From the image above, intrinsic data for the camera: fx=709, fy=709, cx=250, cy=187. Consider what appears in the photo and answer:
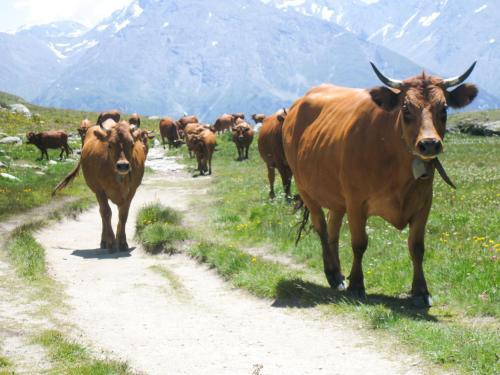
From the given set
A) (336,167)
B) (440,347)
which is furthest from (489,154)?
(440,347)

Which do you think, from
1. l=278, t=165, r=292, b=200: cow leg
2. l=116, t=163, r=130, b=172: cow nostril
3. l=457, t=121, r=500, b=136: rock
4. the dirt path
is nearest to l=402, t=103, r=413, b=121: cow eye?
the dirt path

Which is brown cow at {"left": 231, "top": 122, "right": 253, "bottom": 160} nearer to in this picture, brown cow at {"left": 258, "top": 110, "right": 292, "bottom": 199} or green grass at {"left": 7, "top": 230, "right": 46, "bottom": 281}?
brown cow at {"left": 258, "top": 110, "right": 292, "bottom": 199}

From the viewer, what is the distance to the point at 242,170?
112 ft

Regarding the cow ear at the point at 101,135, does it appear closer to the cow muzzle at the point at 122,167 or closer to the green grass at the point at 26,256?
the cow muzzle at the point at 122,167

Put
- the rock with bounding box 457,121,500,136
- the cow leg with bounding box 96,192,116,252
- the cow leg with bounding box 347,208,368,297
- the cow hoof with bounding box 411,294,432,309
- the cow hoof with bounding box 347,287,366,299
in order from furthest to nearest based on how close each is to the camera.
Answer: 1. the rock with bounding box 457,121,500,136
2. the cow leg with bounding box 96,192,116,252
3. the cow hoof with bounding box 347,287,366,299
4. the cow leg with bounding box 347,208,368,297
5. the cow hoof with bounding box 411,294,432,309

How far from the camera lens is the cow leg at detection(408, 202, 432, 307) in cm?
934

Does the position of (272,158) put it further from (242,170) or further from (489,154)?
(489,154)

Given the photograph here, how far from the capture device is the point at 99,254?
50.3 ft

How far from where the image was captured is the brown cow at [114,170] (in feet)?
50.8

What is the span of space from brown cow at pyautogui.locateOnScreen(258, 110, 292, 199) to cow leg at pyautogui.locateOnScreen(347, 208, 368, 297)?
9.91 metres

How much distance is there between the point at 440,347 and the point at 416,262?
2453 mm

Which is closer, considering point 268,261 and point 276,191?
point 268,261

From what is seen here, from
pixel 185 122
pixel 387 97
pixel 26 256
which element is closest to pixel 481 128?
pixel 185 122

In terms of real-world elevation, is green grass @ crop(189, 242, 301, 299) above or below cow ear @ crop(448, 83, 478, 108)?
below
